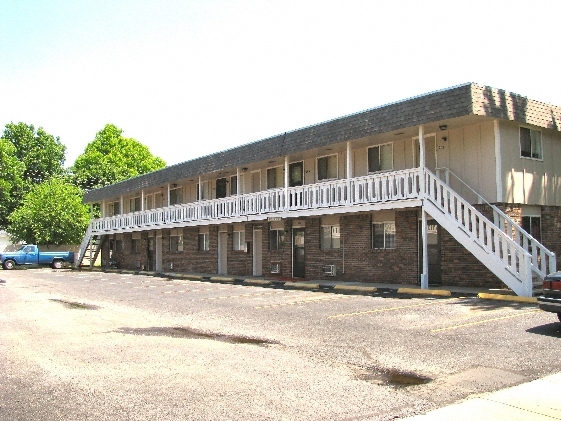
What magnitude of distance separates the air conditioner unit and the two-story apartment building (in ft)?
0.16

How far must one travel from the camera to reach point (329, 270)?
22344 millimetres

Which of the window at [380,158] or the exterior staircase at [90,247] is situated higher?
the window at [380,158]

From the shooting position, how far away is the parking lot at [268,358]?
595cm

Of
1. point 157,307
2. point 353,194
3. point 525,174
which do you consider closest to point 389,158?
point 353,194

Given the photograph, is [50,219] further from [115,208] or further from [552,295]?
[552,295]

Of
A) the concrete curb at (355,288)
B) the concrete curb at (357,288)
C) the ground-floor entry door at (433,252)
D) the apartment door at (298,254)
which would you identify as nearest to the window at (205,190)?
the concrete curb at (357,288)

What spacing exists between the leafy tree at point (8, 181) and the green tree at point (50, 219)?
19.7ft

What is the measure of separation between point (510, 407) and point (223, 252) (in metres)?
25.0

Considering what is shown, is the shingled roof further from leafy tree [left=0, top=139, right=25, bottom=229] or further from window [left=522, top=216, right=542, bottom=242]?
leafy tree [left=0, top=139, right=25, bottom=229]

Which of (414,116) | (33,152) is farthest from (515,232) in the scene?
(33,152)

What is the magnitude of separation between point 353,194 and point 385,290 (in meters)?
3.79

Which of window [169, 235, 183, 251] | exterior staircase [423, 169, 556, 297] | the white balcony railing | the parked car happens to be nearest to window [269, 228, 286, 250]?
the white balcony railing

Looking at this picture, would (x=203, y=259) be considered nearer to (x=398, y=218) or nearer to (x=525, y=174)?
(x=398, y=218)

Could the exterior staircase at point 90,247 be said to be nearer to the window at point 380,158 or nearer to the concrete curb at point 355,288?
the window at point 380,158
